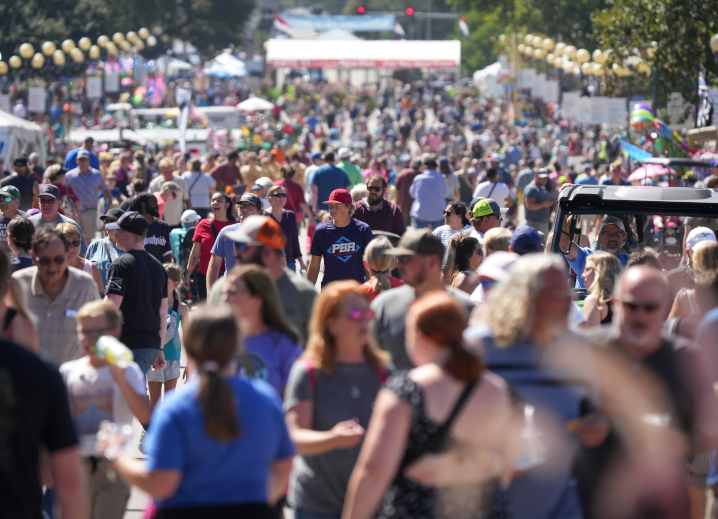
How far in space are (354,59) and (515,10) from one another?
1146 centimetres

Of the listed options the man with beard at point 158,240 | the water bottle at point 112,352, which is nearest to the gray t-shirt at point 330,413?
the water bottle at point 112,352

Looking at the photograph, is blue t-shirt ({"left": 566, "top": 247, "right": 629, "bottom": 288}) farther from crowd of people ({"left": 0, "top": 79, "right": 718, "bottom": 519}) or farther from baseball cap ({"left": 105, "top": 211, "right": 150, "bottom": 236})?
baseball cap ({"left": 105, "top": 211, "right": 150, "bottom": 236})

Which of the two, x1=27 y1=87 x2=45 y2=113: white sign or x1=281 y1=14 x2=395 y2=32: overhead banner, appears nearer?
x1=27 y1=87 x2=45 y2=113: white sign

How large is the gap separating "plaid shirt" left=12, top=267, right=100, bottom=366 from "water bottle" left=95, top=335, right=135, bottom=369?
1423 millimetres

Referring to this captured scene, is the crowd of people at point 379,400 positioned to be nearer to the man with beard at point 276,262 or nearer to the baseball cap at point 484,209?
the man with beard at point 276,262

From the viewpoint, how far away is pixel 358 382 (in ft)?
14.2

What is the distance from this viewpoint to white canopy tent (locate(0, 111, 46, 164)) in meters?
21.9

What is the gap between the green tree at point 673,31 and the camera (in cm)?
Result: 2020

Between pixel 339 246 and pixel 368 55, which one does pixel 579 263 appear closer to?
pixel 339 246

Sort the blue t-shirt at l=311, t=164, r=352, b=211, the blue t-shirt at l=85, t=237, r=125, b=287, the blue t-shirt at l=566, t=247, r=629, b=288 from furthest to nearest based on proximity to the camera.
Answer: the blue t-shirt at l=311, t=164, r=352, b=211
the blue t-shirt at l=85, t=237, r=125, b=287
the blue t-shirt at l=566, t=247, r=629, b=288

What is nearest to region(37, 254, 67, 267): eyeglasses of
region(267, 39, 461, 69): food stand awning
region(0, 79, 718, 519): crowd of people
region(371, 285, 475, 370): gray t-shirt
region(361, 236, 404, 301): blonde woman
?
region(0, 79, 718, 519): crowd of people

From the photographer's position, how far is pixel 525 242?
570cm

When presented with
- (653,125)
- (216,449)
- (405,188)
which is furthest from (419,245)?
(653,125)

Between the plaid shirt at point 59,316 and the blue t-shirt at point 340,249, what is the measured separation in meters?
3.16
